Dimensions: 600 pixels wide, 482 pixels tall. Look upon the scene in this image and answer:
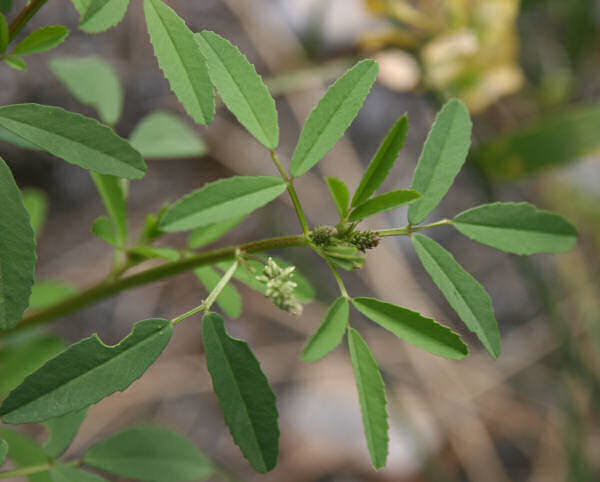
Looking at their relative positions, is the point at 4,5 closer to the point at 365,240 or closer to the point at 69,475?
the point at 365,240

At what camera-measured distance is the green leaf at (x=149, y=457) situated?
27.1 inches

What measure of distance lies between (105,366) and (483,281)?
5.85ft

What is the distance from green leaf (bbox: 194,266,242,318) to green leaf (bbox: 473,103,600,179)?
907 millimetres

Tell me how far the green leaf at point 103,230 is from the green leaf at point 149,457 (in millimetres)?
271

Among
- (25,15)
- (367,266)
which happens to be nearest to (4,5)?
(25,15)

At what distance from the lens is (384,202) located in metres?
0.48

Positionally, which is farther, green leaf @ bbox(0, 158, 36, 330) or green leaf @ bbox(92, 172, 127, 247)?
green leaf @ bbox(92, 172, 127, 247)

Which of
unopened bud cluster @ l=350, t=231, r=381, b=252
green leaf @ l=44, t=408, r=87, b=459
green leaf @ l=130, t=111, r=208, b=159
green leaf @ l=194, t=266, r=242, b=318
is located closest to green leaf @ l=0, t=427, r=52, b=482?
green leaf @ l=44, t=408, r=87, b=459

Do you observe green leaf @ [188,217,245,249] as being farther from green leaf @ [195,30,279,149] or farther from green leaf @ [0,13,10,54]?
green leaf @ [0,13,10,54]

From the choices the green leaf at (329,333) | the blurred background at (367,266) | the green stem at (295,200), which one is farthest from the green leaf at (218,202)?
the blurred background at (367,266)

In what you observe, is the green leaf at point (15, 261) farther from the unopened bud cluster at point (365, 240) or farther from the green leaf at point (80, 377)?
the unopened bud cluster at point (365, 240)

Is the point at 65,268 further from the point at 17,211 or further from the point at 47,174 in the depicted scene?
the point at 17,211

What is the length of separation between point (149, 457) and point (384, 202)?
0.47 meters

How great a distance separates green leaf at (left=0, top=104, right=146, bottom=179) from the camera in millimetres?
446
